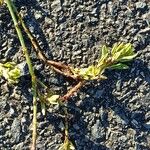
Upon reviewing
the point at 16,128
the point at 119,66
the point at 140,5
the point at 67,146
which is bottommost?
the point at 67,146

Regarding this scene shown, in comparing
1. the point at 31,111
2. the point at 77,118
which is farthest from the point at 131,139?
the point at 31,111

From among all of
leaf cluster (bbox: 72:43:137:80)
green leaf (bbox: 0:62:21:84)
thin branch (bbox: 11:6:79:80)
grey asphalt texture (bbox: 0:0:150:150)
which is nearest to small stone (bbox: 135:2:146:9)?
grey asphalt texture (bbox: 0:0:150:150)

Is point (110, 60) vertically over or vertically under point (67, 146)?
over

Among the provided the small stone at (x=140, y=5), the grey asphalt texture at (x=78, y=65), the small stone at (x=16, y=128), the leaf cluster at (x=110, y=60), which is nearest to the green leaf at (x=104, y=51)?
the leaf cluster at (x=110, y=60)

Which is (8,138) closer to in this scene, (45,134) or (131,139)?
(45,134)

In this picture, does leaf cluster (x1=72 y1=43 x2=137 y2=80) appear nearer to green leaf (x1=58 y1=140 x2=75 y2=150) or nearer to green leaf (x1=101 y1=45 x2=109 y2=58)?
green leaf (x1=101 y1=45 x2=109 y2=58)

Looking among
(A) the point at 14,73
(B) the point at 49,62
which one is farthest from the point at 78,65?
(A) the point at 14,73

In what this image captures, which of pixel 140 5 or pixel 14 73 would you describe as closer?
pixel 14 73

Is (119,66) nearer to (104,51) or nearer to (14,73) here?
(104,51)

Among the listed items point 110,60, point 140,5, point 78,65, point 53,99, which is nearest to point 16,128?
point 53,99
